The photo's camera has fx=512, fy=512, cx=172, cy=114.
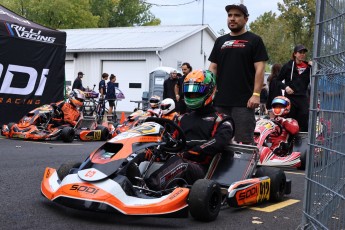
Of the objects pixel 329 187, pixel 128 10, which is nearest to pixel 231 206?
pixel 329 187

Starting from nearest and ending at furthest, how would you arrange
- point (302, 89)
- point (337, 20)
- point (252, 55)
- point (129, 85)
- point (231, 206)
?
point (337, 20) → point (231, 206) → point (252, 55) → point (302, 89) → point (129, 85)

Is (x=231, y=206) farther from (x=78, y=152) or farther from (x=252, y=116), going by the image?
(x=78, y=152)

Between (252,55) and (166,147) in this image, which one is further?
(252,55)

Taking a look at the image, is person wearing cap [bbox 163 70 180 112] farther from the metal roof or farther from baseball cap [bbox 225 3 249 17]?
the metal roof

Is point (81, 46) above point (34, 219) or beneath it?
above

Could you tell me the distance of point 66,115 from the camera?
10719mm

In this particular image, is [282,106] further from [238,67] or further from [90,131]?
[90,131]

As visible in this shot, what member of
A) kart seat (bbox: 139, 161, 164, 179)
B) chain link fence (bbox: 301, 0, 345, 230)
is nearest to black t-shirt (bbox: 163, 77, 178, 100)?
kart seat (bbox: 139, 161, 164, 179)

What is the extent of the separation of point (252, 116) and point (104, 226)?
2034 millimetres

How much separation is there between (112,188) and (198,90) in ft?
4.48

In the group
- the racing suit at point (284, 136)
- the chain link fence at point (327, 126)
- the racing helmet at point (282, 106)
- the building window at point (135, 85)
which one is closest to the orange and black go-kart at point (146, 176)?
the chain link fence at point (327, 126)

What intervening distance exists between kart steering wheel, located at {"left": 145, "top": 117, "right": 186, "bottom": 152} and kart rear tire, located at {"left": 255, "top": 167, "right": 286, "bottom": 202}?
0.95 m

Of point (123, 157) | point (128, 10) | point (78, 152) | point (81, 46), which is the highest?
point (128, 10)

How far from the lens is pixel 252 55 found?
5.20 m
